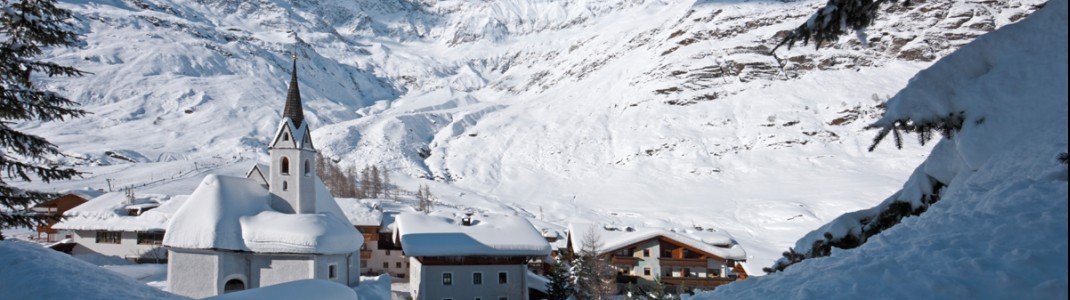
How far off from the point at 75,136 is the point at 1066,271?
14243 cm

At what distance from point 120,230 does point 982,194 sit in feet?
167

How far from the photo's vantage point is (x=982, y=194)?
630 cm

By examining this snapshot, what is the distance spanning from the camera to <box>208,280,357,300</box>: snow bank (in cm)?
1305

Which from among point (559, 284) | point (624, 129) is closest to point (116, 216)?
point (559, 284)

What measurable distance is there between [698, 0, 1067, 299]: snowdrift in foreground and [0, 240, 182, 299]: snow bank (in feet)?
32.6

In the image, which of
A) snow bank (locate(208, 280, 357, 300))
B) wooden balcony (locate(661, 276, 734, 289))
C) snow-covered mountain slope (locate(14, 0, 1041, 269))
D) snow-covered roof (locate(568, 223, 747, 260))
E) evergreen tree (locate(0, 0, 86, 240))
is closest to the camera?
evergreen tree (locate(0, 0, 86, 240))

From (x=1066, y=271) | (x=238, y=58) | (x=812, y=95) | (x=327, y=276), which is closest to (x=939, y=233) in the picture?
(x=1066, y=271)

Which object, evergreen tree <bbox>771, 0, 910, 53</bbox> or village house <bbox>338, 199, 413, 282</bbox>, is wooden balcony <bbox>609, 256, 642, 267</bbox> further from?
evergreen tree <bbox>771, 0, 910, 53</bbox>

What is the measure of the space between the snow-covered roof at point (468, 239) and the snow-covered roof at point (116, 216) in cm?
1979

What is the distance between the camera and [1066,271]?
4262 mm

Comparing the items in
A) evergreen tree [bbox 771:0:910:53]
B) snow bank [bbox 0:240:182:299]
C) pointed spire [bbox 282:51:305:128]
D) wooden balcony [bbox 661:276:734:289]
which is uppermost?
pointed spire [bbox 282:51:305:128]

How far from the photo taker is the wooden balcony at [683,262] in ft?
135

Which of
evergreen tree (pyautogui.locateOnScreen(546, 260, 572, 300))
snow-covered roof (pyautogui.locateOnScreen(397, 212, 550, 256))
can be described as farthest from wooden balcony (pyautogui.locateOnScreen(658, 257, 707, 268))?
Result: snow-covered roof (pyautogui.locateOnScreen(397, 212, 550, 256))

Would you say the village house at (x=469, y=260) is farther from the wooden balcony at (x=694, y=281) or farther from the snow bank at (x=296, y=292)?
the snow bank at (x=296, y=292)
